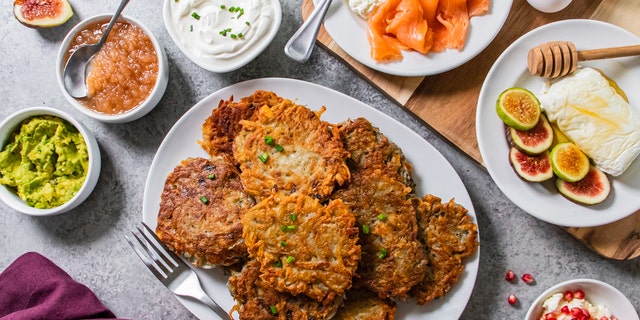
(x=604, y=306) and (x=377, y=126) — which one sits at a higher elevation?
(x=377, y=126)

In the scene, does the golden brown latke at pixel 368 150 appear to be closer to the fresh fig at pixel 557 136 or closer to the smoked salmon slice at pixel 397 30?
the smoked salmon slice at pixel 397 30

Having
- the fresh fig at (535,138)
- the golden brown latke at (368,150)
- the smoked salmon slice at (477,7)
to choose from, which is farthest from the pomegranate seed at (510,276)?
the smoked salmon slice at (477,7)

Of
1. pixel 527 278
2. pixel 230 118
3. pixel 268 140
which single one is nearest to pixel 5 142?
pixel 230 118

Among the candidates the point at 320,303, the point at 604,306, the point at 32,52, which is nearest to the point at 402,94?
the point at 320,303

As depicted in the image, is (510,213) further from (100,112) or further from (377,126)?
(100,112)

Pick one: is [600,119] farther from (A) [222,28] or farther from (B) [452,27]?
(A) [222,28]

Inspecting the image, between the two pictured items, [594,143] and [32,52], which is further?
[32,52]
